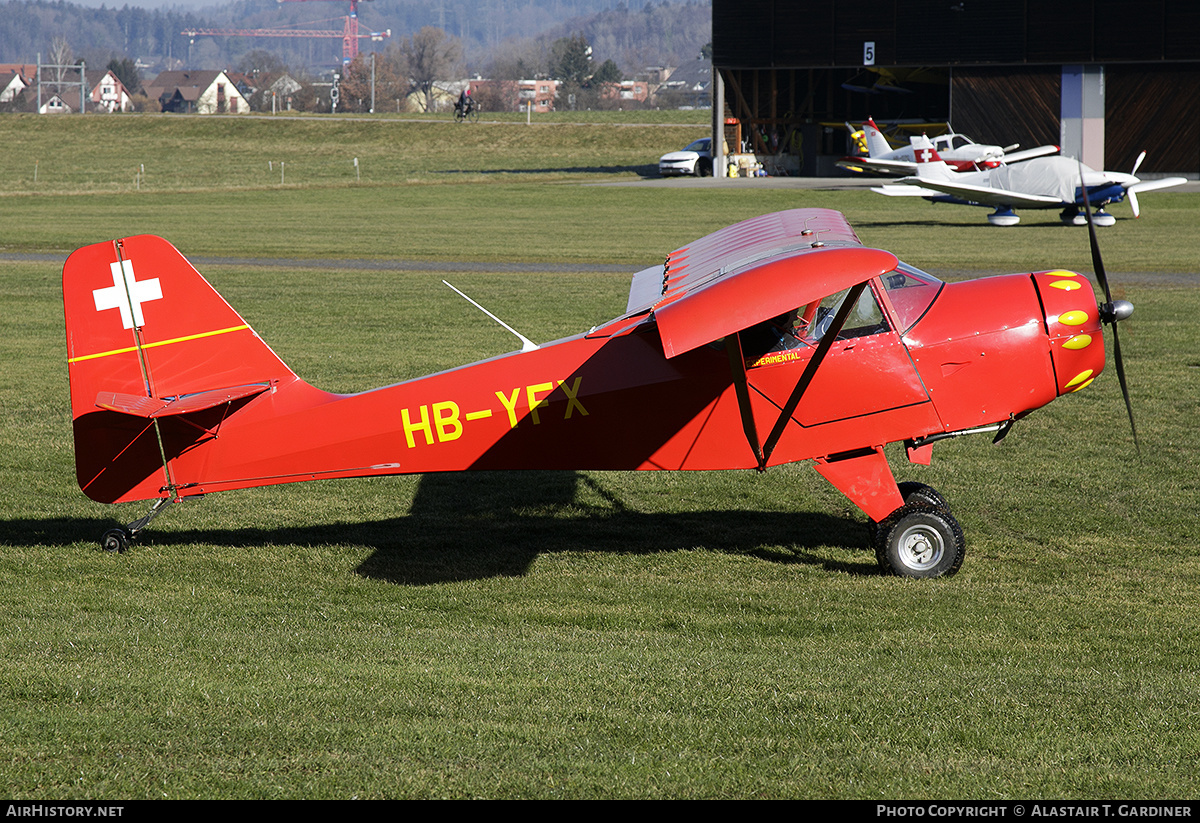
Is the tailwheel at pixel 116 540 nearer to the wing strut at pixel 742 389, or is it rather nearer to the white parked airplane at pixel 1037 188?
the wing strut at pixel 742 389

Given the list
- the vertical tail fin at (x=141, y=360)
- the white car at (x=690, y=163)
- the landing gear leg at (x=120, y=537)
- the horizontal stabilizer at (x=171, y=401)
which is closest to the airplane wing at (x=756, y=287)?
the horizontal stabilizer at (x=171, y=401)

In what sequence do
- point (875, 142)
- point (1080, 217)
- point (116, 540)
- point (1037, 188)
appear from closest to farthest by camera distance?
point (116, 540) → point (1080, 217) → point (1037, 188) → point (875, 142)

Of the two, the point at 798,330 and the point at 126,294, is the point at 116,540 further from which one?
the point at 798,330

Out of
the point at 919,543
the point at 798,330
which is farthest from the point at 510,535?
the point at 919,543

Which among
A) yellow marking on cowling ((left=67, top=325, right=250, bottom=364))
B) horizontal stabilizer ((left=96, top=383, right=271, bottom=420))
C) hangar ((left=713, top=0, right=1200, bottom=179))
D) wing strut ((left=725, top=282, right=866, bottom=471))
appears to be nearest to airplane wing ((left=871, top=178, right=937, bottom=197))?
hangar ((left=713, top=0, right=1200, bottom=179))

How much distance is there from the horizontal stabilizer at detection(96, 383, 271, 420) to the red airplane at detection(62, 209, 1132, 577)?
0.02 meters

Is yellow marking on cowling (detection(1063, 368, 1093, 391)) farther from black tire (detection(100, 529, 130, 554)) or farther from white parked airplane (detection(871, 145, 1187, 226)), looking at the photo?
white parked airplane (detection(871, 145, 1187, 226))

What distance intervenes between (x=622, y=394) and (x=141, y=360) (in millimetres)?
3315

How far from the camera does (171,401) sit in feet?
24.9

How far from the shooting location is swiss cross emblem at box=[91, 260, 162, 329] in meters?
7.71

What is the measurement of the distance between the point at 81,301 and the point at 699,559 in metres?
4.69

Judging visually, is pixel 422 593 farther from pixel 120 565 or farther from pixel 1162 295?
pixel 1162 295

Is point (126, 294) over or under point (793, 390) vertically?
over
